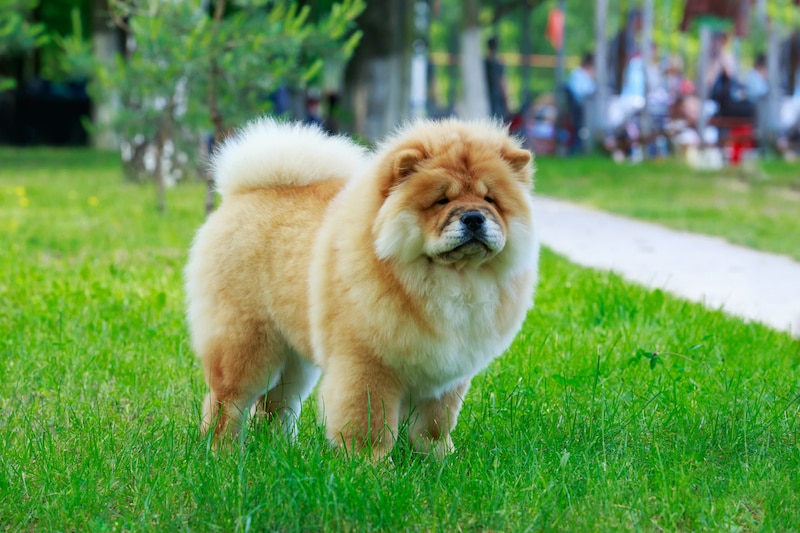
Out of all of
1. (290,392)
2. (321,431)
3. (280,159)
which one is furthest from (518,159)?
(290,392)

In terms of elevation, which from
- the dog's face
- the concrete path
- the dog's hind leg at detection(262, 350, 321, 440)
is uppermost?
the dog's face

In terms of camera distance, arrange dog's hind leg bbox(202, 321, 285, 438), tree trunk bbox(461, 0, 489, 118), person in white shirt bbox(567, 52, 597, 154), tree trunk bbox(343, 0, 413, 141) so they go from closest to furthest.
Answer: dog's hind leg bbox(202, 321, 285, 438)
tree trunk bbox(343, 0, 413, 141)
tree trunk bbox(461, 0, 489, 118)
person in white shirt bbox(567, 52, 597, 154)

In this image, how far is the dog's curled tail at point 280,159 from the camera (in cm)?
365

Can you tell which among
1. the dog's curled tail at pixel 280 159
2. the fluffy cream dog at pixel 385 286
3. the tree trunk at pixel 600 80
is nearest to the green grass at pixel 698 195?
the tree trunk at pixel 600 80

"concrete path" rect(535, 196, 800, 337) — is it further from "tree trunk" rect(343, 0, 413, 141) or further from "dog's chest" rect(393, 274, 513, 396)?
"tree trunk" rect(343, 0, 413, 141)

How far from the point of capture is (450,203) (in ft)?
9.82

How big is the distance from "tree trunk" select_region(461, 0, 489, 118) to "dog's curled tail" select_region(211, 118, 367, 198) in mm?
14154

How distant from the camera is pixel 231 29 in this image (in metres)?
6.73

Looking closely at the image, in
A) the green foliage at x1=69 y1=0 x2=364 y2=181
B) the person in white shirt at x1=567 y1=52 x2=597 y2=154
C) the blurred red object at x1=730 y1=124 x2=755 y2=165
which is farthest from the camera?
the person in white shirt at x1=567 y1=52 x2=597 y2=154

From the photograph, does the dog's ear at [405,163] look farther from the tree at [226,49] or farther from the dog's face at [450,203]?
the tree at [226,49]

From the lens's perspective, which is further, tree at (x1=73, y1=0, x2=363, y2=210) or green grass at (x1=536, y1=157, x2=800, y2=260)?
green grass at (x1=536, y1=157, x2=800, y2=260)

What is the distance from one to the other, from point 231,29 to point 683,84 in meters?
18.7

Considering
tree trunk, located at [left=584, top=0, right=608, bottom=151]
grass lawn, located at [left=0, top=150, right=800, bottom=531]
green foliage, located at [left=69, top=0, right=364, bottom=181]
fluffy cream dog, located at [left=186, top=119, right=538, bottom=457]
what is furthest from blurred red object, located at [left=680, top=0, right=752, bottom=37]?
fluffy cream dog, located at [left=186, top=119, right=538, bottom=457]

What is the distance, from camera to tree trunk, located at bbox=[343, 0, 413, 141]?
658 inches
